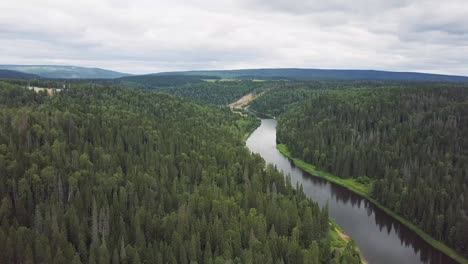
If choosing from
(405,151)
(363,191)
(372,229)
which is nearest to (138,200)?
(372,229)

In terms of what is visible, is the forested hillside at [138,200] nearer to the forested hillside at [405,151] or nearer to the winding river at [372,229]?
the winding river at [372,229]

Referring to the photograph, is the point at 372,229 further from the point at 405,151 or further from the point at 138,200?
the point at 405,151

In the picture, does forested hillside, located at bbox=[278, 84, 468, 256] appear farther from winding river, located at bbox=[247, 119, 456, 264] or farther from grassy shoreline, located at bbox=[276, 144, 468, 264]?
winding river, located at bbox=[247, 119, 456, 264]

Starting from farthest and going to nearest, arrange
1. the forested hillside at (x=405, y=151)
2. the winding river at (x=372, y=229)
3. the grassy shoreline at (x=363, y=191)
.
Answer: the forested hillside at (x=405, y=151) < the grassy shoreline at (x=363, y=191) < the winding river at (x=372, y=229)

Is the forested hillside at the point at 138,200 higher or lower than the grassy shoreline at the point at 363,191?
higher

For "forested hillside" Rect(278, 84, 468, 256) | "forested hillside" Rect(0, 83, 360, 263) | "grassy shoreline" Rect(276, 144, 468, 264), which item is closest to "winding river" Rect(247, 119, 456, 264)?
"grassy shoreline" Rect(276, 144, 468, 264)

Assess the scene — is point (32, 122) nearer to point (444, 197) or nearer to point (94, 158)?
point (94, 158)

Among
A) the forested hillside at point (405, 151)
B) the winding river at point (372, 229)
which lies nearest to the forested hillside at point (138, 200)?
the winding river at point (372, 229)
